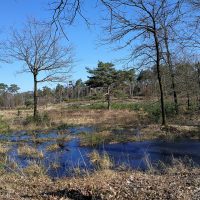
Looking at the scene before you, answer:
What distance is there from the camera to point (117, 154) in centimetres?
1404

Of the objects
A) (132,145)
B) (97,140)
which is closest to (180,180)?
(132,145)

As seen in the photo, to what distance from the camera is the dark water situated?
37.8ft

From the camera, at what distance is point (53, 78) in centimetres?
2927

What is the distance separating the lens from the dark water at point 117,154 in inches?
454

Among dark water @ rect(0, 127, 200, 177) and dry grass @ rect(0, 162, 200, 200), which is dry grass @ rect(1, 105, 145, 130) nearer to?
dark water @ rect(0, 127, 200, 177)

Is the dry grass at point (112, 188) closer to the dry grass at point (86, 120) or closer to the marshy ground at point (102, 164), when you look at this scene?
the marshy ground at point (102, 164)

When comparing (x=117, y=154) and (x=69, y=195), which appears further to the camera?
(x=117, y=154)

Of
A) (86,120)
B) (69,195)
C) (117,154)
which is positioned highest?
(86,120)

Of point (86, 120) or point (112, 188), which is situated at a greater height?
point (86, 120)

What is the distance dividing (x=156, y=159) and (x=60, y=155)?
12.3ft

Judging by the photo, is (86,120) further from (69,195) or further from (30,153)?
(69,195)

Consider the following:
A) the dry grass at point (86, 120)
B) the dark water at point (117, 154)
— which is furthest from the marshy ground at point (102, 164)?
the dry grass at point (86, 120)

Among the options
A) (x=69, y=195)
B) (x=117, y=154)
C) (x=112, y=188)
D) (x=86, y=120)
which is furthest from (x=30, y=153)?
(x=86, y=120)

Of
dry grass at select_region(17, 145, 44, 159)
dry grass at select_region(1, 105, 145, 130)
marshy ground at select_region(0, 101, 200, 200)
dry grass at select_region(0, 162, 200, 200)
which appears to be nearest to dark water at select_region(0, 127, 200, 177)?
marshy ground at select_region(0, 101, 200, 200)
